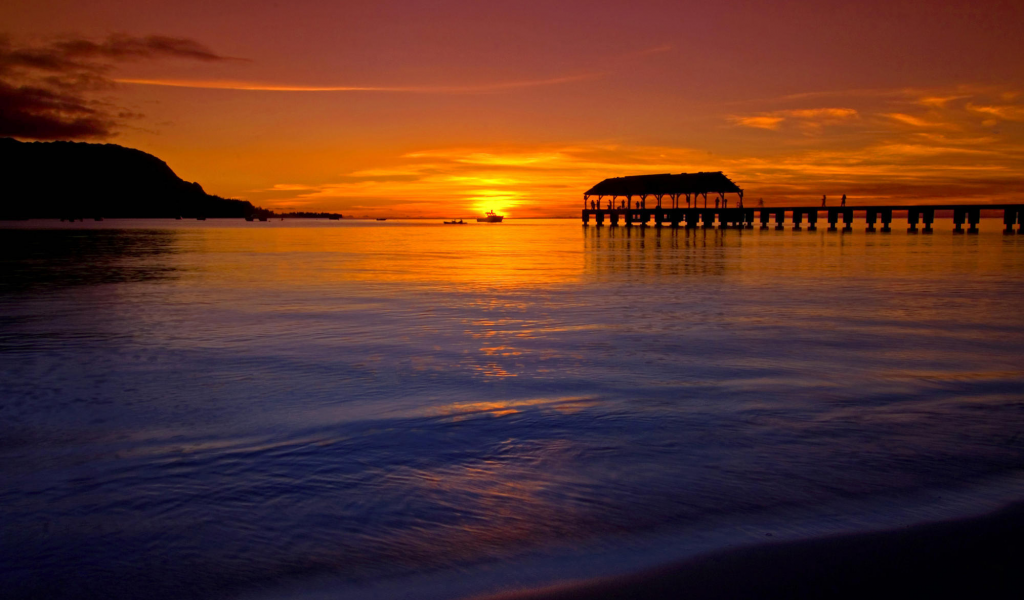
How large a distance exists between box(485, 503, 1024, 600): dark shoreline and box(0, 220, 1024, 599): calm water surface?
17cm

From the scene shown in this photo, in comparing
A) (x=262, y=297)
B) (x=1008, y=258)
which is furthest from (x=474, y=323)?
(x=1008, y=258)

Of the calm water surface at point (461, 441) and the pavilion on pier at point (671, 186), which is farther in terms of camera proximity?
the pavilion on pier at point (671, 186)

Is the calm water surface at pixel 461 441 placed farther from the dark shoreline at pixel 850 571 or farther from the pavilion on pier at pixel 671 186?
the pavilion on pier at pixel 671 186

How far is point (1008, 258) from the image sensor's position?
31.0 m

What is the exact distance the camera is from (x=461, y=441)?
211 inches

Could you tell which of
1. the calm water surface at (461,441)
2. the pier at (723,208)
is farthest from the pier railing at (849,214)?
the calm water surface at (461,441)

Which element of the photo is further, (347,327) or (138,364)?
(347,327)

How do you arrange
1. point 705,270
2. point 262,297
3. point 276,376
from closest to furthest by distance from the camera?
1. point 276,376
2. point 262,297
3. point 705,270

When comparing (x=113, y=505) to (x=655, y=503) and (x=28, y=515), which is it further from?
(x=655, y=503)

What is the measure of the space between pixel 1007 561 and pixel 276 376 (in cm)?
684

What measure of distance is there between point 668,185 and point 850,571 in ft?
279

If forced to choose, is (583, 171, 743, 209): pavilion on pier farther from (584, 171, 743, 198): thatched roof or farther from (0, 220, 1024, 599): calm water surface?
(0, 220, 1024, 599): calm water surface

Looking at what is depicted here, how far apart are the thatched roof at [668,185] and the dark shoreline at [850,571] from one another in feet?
262

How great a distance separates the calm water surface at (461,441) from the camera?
138 inches
